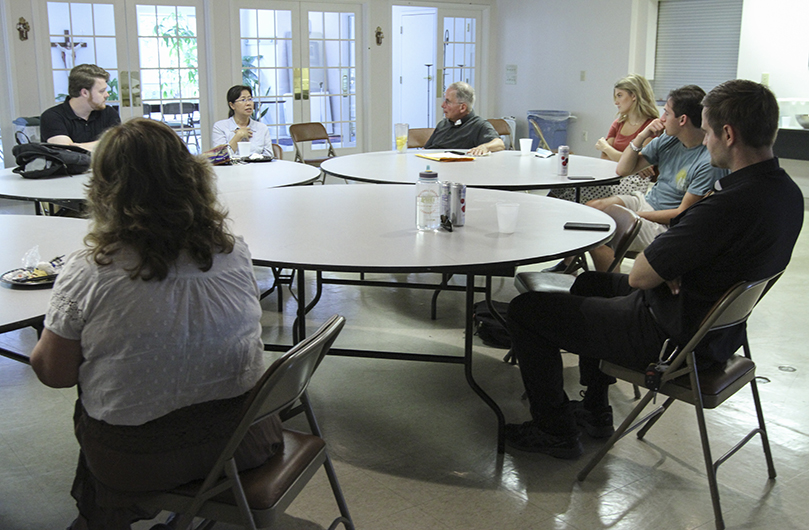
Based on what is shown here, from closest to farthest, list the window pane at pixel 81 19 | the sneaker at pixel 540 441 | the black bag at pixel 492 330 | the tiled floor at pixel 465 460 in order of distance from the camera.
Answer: the tiled floor at pixel 465 460 < the sneaker at pixel 540 441 < the black bag at pixel 492 330 < the window pane at pixel 81 19

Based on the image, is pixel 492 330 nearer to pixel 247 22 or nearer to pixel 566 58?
pixel 247 22

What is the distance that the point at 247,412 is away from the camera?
56.9 inches

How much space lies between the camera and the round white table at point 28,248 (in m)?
1.77

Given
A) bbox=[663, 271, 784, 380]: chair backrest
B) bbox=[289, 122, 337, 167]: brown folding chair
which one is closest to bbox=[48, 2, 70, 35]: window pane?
bbox=[289, 122, 337, 167]: brown folding chair

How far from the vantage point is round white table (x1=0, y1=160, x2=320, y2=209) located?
3.44 metres

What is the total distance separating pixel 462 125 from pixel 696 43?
442 centimetres

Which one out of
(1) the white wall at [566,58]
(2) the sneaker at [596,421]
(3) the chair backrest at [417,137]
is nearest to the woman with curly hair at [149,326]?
(2) the sneaker at [596,421]

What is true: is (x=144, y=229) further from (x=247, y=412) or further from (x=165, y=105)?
(x=165, y=105)

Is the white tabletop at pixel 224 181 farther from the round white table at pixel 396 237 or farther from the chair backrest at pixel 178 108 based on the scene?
the chair backrest at pixel 178 108

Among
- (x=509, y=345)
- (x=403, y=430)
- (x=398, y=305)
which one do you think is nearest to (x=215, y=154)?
(x=398, y=305)

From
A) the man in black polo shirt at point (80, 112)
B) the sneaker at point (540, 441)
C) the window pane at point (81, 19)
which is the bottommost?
the sneaker at point (540, 441)

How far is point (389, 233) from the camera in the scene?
271 centimetres

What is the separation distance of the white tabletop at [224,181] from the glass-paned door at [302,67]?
4.59 meters

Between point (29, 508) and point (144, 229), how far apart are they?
4.21 feet
